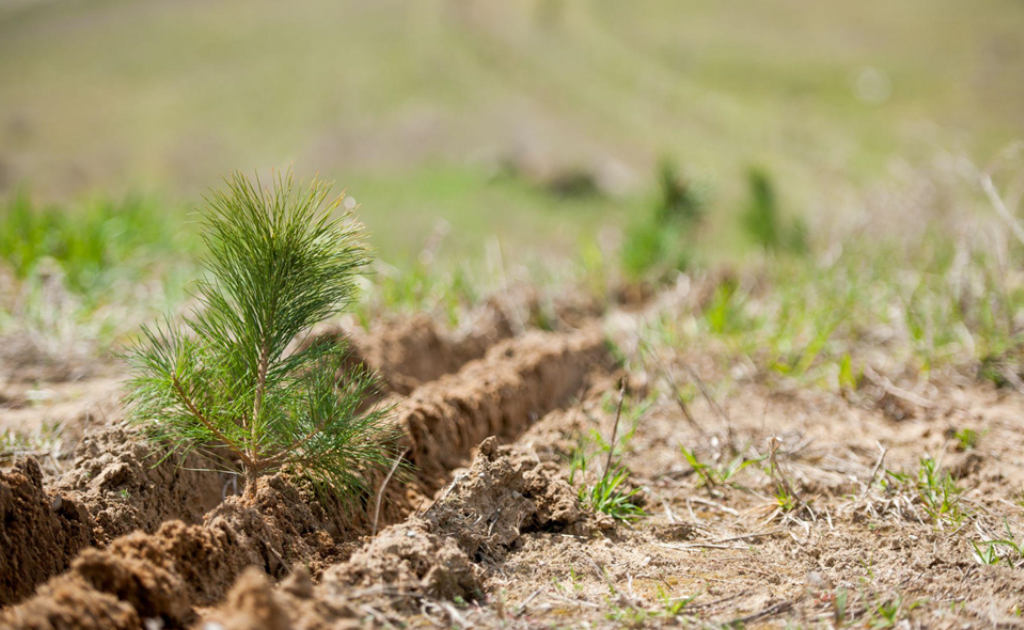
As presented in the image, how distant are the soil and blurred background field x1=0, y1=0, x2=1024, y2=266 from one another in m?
9.31

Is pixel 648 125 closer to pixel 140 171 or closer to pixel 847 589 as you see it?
pixel 140 171

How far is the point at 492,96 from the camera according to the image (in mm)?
28016

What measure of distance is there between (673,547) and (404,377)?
1.32 m

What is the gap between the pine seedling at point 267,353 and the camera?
1.63 m

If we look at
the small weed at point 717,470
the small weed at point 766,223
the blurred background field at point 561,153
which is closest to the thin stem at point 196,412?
the blurred background field at point 561,153

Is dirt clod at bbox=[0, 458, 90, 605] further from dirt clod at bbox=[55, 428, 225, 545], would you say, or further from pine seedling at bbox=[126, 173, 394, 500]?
pine seedling at bbox=[126, 173, 394, 500]

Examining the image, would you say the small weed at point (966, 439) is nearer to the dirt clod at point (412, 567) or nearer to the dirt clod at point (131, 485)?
the dirt clod at point (412, 567)

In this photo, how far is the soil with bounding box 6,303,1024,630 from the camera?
1381mm

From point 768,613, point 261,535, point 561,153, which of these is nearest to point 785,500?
point 768,613

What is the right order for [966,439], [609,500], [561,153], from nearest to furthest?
[609,500] → [966,439] → [561,153]

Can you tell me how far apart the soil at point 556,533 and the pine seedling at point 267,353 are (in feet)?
0.52

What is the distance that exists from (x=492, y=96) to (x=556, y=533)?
27778 mm

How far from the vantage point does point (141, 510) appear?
181cm

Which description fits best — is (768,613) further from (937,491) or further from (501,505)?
(937,491)
